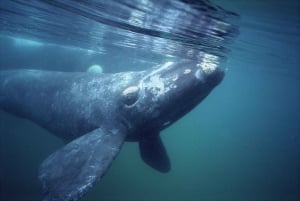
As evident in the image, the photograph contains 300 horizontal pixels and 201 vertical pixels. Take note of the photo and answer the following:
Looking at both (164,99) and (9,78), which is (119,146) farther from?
(9,78)

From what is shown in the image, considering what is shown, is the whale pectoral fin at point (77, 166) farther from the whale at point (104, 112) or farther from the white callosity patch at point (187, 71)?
the white callosity patch at point (187, 71)

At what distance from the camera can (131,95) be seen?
9.56 m

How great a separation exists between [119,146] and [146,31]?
953cm

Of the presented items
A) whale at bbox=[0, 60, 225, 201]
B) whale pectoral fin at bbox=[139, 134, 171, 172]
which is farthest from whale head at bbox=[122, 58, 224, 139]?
whale pectoral fin at bbox=[139, 134, 171, 172]

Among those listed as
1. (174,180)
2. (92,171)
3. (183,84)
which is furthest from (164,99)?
(174,180)

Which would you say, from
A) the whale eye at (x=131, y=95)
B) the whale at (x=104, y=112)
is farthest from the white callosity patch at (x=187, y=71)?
the whale eye at (x=131, y=95)

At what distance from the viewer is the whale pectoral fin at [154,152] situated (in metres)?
10.8

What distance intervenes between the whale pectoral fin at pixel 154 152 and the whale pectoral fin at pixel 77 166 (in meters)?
2.04

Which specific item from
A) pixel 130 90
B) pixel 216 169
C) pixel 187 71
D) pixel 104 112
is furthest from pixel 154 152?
pixel 216 169

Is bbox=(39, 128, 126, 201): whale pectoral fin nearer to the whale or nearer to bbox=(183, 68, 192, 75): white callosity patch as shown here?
the whale

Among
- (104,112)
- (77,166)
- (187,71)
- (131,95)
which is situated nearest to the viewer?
(77,166)

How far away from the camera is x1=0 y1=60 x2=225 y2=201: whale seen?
7.61 meters

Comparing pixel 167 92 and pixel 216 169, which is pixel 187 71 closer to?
pixel 167 92

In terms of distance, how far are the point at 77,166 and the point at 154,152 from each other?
398 centimetres
